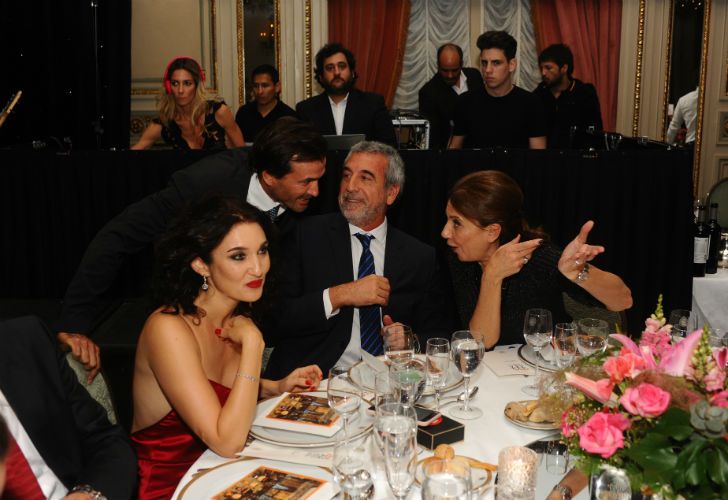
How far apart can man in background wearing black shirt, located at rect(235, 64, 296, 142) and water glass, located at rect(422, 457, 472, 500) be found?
4.51 m

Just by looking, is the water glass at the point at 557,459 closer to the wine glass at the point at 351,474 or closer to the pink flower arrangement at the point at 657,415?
the pink flower arrangement at the point at 657,415

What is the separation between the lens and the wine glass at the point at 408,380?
1812mm

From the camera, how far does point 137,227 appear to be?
9.73 ft

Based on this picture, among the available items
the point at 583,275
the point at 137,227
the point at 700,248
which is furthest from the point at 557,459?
the point at 700,248

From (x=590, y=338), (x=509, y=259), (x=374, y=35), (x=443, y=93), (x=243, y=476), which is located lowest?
(x=243, y=476)

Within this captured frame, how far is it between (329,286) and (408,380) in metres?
1.15

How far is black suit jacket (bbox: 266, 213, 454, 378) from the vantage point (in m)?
2.82

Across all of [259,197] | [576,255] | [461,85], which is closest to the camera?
[576,255]

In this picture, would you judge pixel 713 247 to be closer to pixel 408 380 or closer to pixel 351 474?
pixel 408 380

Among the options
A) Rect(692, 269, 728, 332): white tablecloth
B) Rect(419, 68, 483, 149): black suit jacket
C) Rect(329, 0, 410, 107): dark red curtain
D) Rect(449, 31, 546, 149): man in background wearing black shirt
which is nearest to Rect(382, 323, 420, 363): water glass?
Rect(692, 269, 728, 332): white tablecloth

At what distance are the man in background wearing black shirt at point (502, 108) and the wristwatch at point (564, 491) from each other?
133 inches

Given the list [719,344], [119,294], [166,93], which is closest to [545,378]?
[719,344]

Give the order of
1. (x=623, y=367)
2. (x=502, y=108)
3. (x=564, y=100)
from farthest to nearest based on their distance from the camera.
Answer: (x=564, y=100) < (x=502, y=108) < (x=623, y=367)

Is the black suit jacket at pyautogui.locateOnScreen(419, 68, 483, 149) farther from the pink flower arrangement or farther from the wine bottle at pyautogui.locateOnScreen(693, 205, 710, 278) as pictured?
the pink flower arrangement
